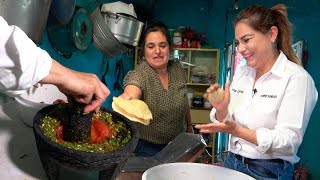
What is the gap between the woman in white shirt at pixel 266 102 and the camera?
1.12 m

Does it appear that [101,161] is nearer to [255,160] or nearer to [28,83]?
[28,83]

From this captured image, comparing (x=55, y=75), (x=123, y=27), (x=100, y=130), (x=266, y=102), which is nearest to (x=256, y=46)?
(x=266, y=102)

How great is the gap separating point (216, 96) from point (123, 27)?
1464 mm

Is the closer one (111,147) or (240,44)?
(111,147)

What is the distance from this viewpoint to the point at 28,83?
0.56 m

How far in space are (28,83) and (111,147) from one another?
252 mm

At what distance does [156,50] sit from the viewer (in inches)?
73.2

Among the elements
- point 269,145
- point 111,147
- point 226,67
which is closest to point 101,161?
point 111,147

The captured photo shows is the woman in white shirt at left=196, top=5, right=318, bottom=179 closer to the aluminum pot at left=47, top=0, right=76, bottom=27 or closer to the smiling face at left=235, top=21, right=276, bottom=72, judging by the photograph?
the smiling face at left=235, top=21, right=276, bottom=72

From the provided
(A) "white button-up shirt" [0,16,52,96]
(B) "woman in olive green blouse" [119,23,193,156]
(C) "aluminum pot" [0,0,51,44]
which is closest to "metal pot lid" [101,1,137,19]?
(B) "woman in olive green blouse" [119,23,193,156]

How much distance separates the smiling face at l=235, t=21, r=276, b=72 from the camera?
1.29 meters

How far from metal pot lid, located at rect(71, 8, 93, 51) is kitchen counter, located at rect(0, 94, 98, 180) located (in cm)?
129

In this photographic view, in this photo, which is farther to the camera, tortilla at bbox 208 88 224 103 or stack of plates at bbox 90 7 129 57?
stack of plates at bbox 90 7 129 57

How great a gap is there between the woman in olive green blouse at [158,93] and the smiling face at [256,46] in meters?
0.63
